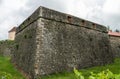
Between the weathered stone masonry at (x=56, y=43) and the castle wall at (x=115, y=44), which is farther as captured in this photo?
the castle wall at (x=115, y=44)

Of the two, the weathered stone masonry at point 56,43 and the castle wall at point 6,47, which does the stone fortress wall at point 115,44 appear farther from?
the castle wall at point 6,47

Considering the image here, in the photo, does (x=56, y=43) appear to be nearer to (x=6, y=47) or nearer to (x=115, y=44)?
(x=115, y=44)

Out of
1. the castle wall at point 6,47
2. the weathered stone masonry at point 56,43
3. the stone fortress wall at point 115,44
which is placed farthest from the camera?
the castle wall at point 6,47

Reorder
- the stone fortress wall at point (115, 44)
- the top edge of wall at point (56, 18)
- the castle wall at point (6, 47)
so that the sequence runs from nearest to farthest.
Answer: the top edge of wall at point (56, 18) < the stone fortress wall at point (115, 44) < the castle wall at point (6, 47)

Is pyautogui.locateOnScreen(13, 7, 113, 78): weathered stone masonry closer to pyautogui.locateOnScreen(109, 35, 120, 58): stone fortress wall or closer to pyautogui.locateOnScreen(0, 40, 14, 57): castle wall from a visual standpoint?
pyautogui.locateOnScreen(109, 35, 120, 58): stone fortress wall

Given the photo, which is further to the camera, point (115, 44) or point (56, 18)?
point (115, 44)

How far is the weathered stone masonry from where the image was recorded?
15.0m

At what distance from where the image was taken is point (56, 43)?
1614 centimetres

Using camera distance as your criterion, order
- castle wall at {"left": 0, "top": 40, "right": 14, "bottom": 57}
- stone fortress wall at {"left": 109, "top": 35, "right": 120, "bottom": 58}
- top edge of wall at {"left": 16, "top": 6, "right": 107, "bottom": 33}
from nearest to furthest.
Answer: top edge of wall at {"left": 16, "top": 6, "right": 107, "bottom": 33}
stone fortress wall at {"left": 109, "top": 35, "right": 120, "bottom": 58}
castle wall at {"left": 0, "top": 40, "right": 14, "bottom": 57}

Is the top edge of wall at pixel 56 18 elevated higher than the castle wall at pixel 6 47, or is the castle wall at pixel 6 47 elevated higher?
the top edge of wall at pixel 56 18

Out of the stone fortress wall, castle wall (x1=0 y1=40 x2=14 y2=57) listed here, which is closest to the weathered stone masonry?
the stone fortress wall

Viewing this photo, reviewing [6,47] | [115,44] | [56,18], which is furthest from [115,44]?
[6,47]

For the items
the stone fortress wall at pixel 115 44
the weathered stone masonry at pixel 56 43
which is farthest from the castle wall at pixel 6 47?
the stone fortress wall at pixel 115 44

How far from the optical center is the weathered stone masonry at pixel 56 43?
1501 cm
